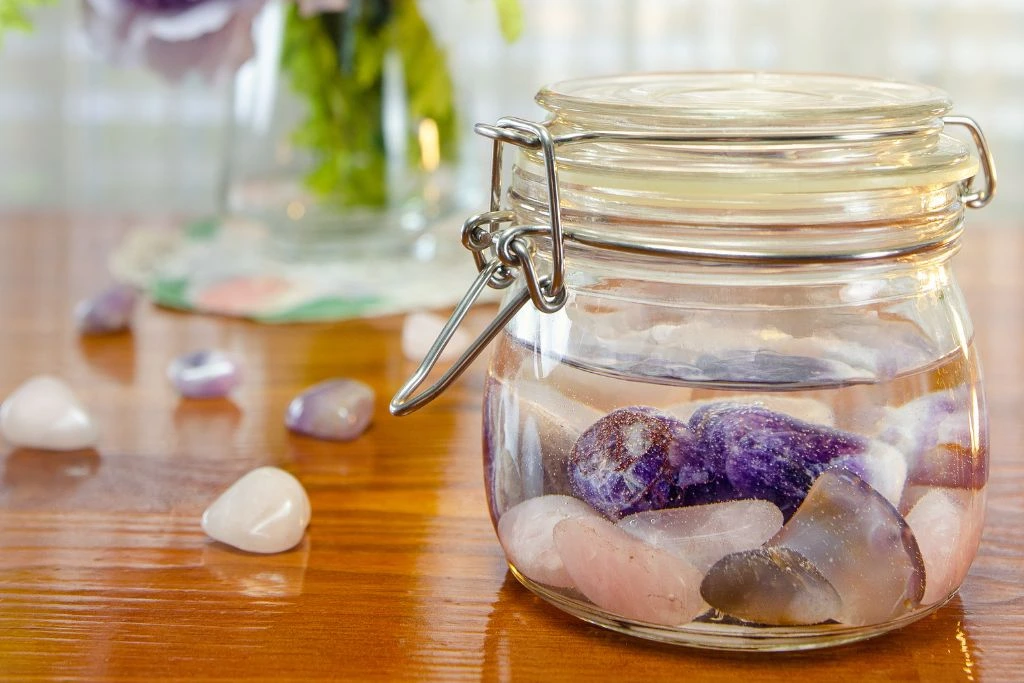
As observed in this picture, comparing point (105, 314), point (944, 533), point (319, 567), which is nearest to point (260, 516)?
point (319, 567)

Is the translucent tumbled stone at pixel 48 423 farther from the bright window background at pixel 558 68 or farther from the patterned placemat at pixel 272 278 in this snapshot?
the bright window background at pixel 558 68

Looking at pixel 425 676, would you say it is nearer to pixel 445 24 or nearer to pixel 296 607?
pixel 296 607

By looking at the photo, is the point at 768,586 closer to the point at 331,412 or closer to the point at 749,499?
the point at 749,499

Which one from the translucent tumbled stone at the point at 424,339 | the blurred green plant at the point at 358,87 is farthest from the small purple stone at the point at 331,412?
the blurred green plant at the point at 358,87

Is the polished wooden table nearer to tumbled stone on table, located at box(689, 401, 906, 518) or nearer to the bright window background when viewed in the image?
tumbled stone on table, located at box(689, 401, 906, 518)

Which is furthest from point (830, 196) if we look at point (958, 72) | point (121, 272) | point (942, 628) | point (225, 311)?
point (958, 72)
